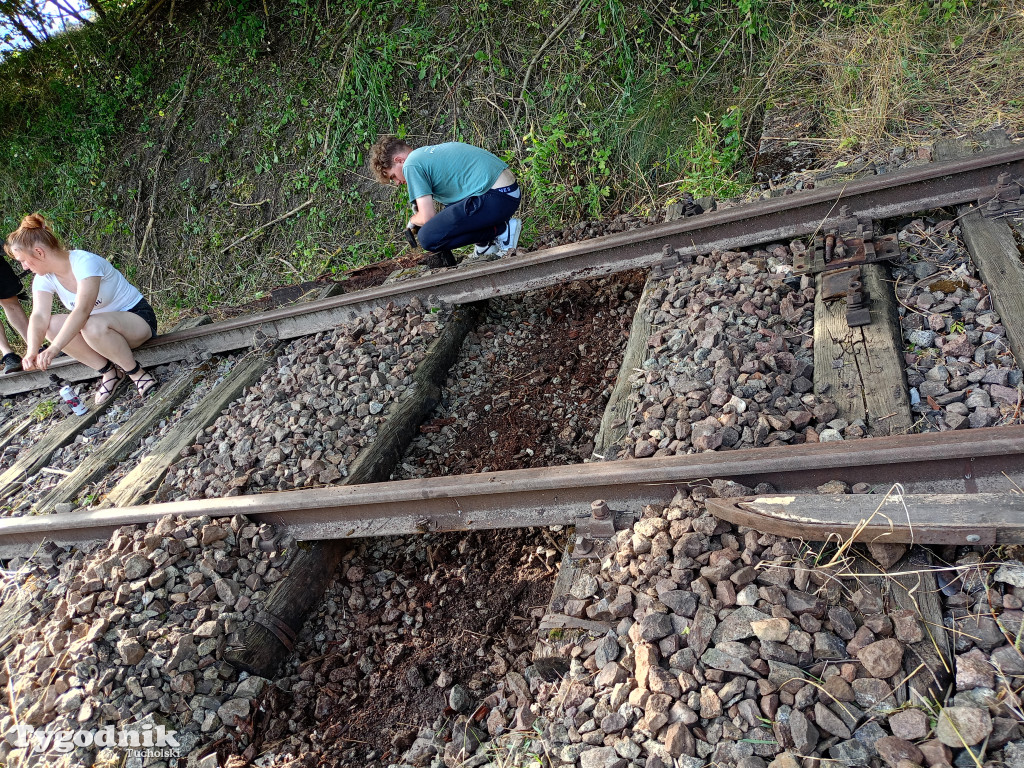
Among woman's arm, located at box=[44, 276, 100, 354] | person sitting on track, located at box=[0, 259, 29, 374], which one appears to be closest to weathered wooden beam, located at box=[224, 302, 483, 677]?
woman's arm, located at box=[44, 276, 100, 354]

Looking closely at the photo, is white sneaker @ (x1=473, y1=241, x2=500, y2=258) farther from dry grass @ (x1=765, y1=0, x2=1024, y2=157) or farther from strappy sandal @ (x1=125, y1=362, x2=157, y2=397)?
strappy sandal @ (x1=125, y1=362, x2=157, y2=397)

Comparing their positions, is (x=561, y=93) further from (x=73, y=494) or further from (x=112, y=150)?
(x=112, y=150)

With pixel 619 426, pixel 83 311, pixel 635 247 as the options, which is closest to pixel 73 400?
pixel 83 311

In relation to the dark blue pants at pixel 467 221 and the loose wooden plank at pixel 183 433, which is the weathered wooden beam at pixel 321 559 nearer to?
the dark blue pants at pixel 467 221

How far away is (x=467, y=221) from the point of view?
5.14 m

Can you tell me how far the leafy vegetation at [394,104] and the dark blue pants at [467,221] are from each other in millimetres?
683

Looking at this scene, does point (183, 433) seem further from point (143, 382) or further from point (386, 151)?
point (386, 151)

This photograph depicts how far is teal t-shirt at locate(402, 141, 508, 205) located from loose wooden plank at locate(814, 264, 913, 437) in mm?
2798

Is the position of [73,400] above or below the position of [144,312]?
below

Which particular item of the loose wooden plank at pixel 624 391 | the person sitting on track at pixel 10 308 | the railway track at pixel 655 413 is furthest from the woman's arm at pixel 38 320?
the loose wooden plank at pixel 624 391

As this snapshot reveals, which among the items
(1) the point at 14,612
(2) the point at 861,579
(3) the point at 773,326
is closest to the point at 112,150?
(1) the point at 14,612

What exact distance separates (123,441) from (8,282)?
294 cm

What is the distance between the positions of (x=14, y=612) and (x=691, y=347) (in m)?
3.62

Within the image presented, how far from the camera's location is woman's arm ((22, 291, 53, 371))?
521 cm
